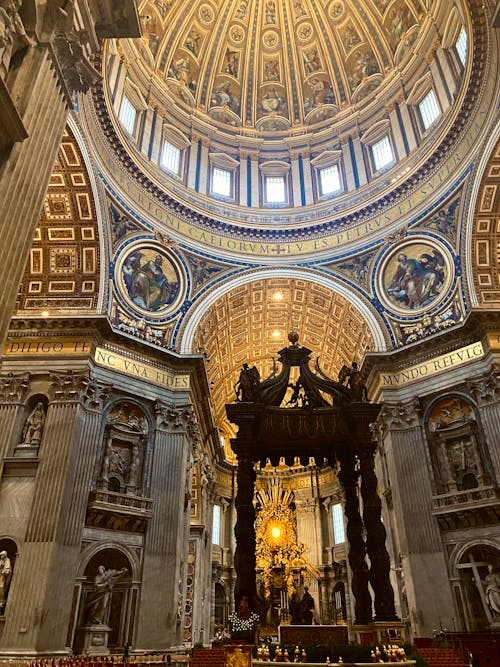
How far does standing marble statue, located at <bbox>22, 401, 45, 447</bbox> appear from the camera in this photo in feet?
47.7

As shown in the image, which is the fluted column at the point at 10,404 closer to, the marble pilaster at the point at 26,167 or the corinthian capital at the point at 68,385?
the corinthian capital at the point at 68,385

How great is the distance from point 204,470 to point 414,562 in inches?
414

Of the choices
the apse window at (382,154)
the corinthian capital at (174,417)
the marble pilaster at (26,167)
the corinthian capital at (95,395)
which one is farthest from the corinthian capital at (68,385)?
the apse window at (382,154)

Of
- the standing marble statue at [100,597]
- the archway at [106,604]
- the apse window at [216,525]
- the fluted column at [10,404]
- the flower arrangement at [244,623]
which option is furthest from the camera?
the apse window at [216,525]

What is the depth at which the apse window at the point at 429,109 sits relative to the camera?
19.6 metres

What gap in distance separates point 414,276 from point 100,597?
14873 mm

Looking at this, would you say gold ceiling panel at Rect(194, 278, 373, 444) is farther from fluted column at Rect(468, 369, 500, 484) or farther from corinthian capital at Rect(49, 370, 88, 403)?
corinthian capital at Rect(49, 370, 88, 403)

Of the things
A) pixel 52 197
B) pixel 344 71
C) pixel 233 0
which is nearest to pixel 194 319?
pixel 52 197

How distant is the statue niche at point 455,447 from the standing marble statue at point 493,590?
2403 mm

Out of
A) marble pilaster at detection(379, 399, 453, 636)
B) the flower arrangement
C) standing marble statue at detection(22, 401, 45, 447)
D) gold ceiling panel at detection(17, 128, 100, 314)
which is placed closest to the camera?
the flower arrangement

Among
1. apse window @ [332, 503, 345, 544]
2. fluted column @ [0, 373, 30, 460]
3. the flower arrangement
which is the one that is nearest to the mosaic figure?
fluted column @ [0, 373, 30, 460]

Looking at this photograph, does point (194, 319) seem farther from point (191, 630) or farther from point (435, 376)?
point (191, 630)

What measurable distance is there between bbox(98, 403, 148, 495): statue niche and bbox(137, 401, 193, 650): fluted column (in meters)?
0.45

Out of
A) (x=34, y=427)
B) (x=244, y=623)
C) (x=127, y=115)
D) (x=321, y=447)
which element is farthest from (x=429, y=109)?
(x=244, y=623)
